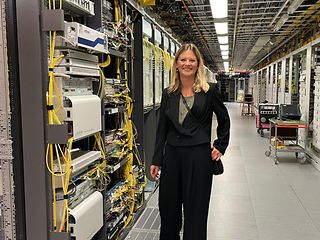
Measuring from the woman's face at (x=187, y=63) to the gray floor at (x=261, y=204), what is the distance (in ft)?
5.33

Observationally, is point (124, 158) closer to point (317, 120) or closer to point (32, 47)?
point (32, 47)

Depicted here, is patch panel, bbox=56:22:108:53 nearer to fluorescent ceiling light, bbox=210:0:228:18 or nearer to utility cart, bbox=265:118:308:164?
fluorescent ceiling light, bbox=210:0:228:18

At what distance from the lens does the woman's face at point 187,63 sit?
2328 mm

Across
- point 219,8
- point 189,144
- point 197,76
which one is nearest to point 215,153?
point 189,144

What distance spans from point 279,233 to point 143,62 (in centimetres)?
232

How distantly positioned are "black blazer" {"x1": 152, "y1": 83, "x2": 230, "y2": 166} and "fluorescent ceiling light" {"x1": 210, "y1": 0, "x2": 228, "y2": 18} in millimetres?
3178

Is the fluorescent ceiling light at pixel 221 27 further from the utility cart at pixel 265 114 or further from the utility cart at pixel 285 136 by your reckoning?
the utility cart at pixel 265 114

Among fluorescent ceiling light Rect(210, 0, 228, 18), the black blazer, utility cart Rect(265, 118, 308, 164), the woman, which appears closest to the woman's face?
the woman

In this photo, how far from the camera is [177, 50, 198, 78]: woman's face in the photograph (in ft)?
7.64

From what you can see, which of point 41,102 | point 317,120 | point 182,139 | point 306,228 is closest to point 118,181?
point 182,139

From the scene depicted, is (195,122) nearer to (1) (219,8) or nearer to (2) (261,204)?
(2) (261,204)

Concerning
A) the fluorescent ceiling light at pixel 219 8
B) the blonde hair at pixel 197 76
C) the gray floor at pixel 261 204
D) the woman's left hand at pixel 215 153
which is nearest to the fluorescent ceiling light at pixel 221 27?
the fluorescent ceiling light at pixel 219 8

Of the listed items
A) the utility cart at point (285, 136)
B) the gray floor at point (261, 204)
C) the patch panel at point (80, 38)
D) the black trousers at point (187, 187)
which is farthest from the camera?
the utility cart at point (285, 136)

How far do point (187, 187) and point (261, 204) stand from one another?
214 centimetres
